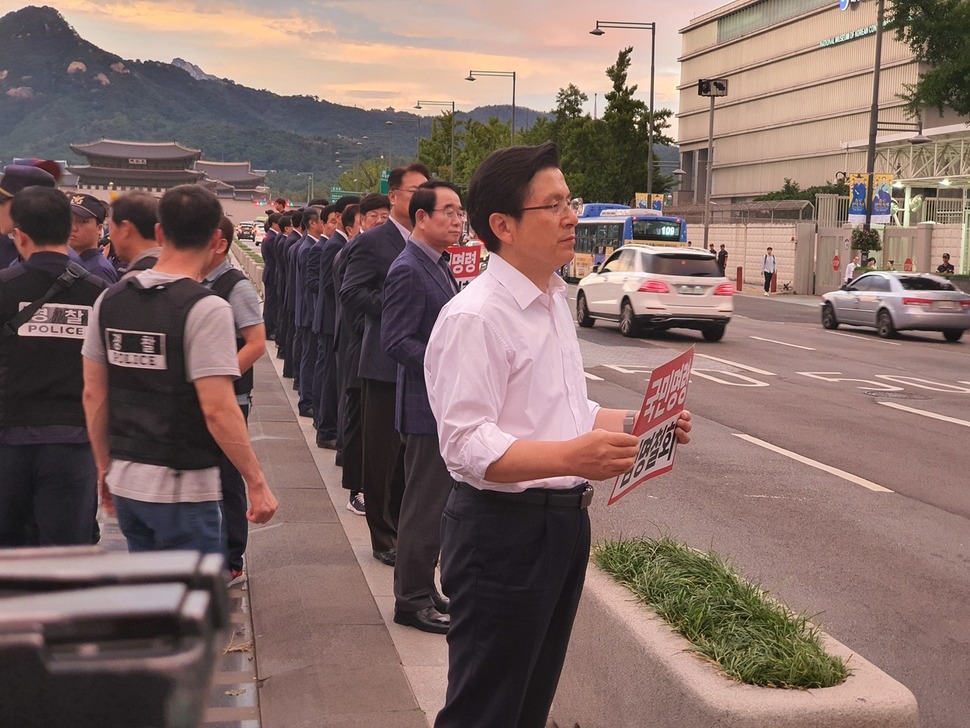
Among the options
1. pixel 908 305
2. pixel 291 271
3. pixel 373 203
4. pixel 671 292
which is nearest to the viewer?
pixel 373 203

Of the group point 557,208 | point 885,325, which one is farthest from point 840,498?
point 885,325

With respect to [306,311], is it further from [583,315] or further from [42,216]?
[583,315]

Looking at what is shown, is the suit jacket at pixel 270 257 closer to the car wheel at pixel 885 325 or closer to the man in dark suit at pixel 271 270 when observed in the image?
the man in dark suit at pixel 271 270

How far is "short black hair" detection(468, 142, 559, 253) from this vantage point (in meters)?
3.08

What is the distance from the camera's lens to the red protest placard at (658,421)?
2916 mm

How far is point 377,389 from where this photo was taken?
6332mm

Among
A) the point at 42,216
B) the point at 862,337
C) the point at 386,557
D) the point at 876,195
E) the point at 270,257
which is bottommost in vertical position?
the point at 862,337

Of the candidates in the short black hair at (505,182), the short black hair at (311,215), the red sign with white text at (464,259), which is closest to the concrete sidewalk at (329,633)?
A: the red sign with white text at (464,259)

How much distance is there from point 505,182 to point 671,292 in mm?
20062

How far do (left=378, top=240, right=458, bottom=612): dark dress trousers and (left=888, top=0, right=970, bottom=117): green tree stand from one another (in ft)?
86.3

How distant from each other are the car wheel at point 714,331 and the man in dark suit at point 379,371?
17.5 meters

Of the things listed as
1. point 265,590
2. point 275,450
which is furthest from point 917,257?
point 265,590

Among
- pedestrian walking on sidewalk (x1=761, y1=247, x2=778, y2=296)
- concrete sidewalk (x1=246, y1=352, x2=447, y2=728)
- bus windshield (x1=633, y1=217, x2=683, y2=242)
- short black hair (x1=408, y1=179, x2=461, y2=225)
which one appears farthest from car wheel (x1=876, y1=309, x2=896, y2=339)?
short black hair (x1=408, y1=179, x2=461, y2=225)

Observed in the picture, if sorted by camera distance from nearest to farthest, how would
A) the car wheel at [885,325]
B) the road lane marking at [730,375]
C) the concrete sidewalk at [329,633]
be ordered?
the concrete sidewalk at [329,633] → the road lane marking at [730,375] → the car wheel at [885,325]
